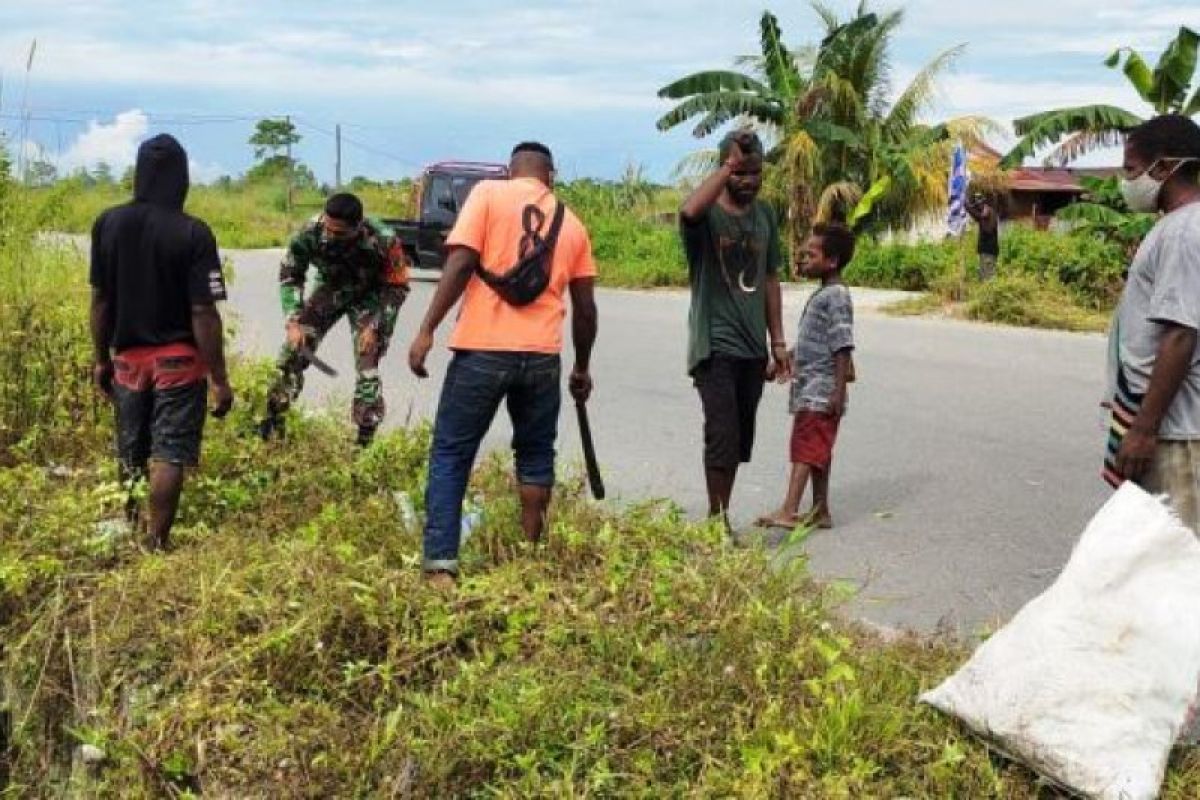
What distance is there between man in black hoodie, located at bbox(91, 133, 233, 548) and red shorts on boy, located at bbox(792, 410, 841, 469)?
268 centimetres

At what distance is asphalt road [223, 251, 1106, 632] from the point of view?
5305 millimetres

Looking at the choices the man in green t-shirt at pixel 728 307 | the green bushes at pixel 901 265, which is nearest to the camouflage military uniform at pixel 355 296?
the man in green t-shirt at pixel 728 307

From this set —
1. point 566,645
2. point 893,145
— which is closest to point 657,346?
point 566,645

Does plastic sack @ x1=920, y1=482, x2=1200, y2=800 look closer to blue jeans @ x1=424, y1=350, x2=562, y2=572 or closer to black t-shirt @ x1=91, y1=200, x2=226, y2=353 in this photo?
blue jeans @ x1=424, y1=350, x2=562, y2=572

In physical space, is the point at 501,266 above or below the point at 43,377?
above

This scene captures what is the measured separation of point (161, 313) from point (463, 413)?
1.30 meters

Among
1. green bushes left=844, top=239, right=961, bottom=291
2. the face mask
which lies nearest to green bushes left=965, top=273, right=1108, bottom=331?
green bushes left=844, top=239, right=961, bottom=291

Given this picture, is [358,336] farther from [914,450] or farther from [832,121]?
[832,121]

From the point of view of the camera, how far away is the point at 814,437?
583 centimetres

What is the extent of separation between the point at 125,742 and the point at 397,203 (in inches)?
1144

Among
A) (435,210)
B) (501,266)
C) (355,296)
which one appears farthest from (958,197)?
(501,266)

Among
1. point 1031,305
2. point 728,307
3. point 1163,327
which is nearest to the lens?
point 1163,327

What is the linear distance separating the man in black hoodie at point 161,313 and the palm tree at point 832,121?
1762cm

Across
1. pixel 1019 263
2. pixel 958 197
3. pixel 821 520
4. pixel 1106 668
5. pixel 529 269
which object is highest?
pixel 958 197
